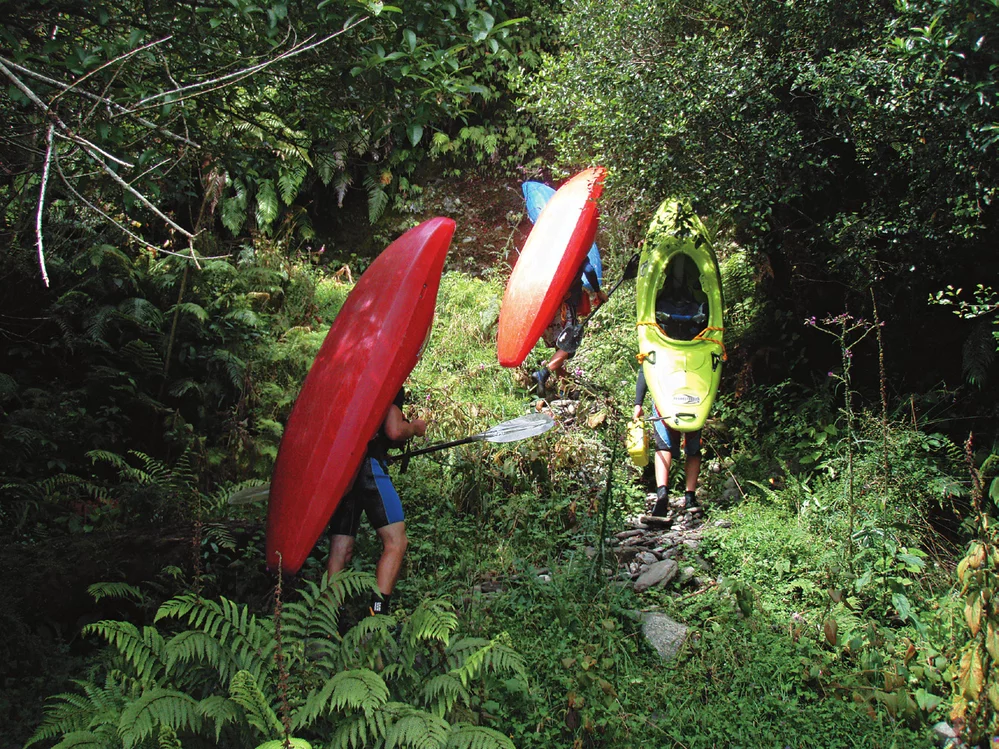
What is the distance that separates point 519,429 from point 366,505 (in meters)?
1.10

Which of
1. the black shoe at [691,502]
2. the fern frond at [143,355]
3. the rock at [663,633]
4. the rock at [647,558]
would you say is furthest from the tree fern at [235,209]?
the rock at [663,633]

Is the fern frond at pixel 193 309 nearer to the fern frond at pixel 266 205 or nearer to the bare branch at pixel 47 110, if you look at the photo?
the fern frond at pixel 266 205

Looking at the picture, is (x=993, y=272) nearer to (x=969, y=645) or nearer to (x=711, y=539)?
(x=711, y=539)

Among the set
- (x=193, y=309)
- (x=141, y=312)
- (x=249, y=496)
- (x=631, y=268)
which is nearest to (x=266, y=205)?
(x=193, y=309)

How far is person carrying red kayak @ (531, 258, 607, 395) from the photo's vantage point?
650 cm

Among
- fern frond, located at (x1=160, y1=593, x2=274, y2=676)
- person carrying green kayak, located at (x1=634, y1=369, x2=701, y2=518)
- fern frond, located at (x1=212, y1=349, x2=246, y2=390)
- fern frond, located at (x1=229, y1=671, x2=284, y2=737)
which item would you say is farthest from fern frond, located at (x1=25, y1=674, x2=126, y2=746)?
person carrying green kayak, located at (x1=634, y1=369, x2=701, y2=518)

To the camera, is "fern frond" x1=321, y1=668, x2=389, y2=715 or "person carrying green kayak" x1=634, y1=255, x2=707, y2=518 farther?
"person carrying green kayak" x1=634, y1=255, x2=707, y2=518

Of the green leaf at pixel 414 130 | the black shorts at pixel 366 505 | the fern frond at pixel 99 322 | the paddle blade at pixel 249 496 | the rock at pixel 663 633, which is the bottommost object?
the rock at pixel 663 633

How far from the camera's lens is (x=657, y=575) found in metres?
4.22

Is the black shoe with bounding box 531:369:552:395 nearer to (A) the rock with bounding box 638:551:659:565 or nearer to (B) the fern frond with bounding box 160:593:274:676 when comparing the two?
(A) the rock with bounding box 638:551:659:565

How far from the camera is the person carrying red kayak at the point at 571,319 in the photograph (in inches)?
256

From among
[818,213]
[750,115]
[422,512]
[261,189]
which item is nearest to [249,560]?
[422,512]

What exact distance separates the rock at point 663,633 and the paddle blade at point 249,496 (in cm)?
242

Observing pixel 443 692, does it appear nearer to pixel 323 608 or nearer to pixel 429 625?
pixel 429 625
